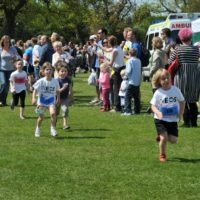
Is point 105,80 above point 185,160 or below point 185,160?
above

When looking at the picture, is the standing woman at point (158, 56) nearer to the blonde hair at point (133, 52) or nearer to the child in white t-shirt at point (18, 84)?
the blonde hair at point (133, 52)

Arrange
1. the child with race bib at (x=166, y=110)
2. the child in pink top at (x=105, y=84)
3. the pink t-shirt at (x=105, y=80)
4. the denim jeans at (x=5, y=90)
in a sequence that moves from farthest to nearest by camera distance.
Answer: the denim jeans at (x=5, y=90) < the pink t-shirt at (x=105, y=80) < the child in pink top at (x=105, y=84) < the child with race bib at (x=166, y=110)

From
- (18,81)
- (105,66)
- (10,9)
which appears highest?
(10,9)

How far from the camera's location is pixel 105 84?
16281mm

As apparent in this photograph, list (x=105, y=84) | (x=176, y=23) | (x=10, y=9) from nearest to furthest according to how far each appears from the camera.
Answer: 1. (x=105, y=84)
2. (x=176, y=23)
3. (x=10, y=9)

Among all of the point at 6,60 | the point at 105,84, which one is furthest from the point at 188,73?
the point at 6,60

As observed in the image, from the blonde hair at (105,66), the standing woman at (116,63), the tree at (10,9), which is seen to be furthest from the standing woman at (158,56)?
the tree at (10,9)

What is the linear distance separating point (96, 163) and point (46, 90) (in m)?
2.90

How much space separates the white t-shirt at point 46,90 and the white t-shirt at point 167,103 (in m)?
2.87

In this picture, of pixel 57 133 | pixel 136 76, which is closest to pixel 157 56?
pixel 136 76

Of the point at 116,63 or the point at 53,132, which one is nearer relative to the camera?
the point at 53,132

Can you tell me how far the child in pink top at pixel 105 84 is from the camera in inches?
633

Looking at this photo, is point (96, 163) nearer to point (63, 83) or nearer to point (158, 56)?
point (63, 83)

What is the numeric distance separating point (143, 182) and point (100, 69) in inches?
359
